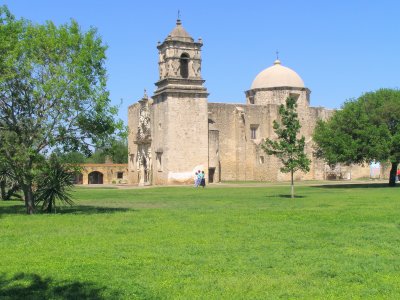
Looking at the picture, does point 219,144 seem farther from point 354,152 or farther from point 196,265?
point 196,265

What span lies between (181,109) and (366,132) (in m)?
15.4

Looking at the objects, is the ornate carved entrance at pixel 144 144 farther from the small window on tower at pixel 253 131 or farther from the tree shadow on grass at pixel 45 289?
the tree shadow on grass at pixel 45 289

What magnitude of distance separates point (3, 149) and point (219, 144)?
1393 inches

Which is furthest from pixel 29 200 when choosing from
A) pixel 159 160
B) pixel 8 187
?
pixel 159 160

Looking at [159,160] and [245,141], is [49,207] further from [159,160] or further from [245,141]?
[245,141]

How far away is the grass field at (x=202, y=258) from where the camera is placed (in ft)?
23.8

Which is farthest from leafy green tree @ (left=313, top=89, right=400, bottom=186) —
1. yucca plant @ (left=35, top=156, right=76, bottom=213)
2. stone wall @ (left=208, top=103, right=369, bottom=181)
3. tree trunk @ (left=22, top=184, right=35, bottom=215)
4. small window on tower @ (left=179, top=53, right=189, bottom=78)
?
tree trunk @ (left=22, top=184, right=35, bottom=215)

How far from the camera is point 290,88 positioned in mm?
55344

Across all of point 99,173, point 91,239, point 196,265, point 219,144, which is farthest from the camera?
point 99,173

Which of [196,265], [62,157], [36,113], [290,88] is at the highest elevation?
[290,88]

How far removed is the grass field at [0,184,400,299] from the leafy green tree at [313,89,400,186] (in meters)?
20.2

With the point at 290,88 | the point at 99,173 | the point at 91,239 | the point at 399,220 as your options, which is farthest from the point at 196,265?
the point at 99,173

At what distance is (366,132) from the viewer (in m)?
34.8

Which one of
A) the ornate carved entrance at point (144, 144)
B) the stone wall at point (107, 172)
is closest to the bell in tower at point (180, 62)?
the ornate carved entrance at point (144, 144)
